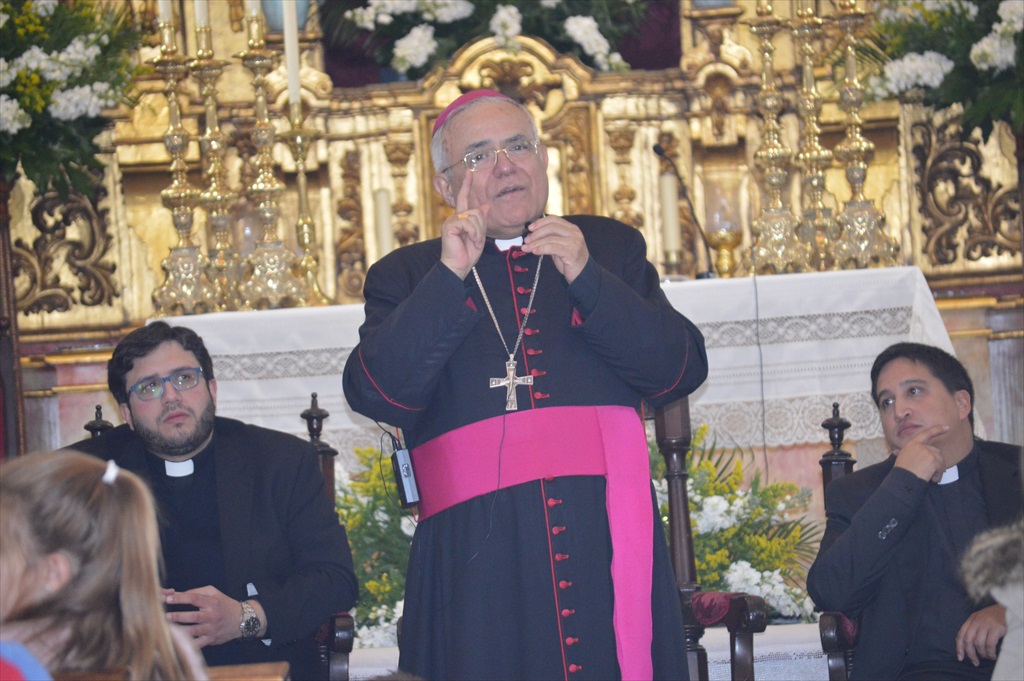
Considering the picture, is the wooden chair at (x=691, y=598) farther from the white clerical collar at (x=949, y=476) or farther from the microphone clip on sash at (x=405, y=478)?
the microphone clip on sash at (x=405, y=478)

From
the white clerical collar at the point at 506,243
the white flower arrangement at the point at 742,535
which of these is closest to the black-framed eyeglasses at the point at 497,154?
the white clerical collar at the point at 506,243

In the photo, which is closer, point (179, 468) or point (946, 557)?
point (946, 557)

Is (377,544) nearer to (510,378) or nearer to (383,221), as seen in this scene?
(383,221)

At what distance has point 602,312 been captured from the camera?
3092 mm

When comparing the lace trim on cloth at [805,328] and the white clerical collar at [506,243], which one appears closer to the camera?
the white clerical collar at [506,243]

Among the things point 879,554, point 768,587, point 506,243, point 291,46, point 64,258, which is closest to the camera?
point 506,243

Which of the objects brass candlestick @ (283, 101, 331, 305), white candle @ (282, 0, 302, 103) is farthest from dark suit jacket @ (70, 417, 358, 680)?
white candle @ (282, 0, 302, 103)

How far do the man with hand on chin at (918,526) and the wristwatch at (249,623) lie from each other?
4.53ft

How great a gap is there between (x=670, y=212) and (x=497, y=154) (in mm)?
2654

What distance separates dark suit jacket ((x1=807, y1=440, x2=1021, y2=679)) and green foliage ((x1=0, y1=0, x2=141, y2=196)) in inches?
128

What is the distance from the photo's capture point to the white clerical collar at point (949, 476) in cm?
417

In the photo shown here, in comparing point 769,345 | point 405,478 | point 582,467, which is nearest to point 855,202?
point 769,345

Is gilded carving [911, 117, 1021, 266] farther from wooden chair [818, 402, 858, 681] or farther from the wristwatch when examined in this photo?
the wristwatch

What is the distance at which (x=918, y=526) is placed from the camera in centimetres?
406
